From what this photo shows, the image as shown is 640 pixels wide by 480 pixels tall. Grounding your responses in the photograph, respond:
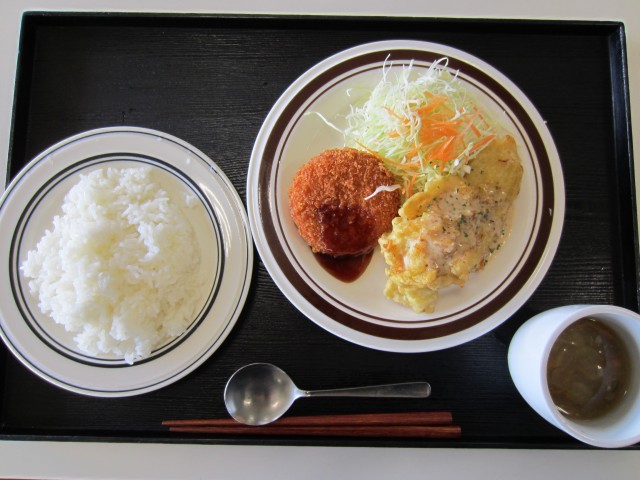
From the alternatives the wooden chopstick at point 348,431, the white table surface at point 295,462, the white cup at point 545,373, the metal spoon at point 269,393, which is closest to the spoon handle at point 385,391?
the metal spoon at point 269,393

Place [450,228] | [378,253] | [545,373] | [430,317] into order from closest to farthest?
[545,373] → [450,228] → [430,317] → [378,253]

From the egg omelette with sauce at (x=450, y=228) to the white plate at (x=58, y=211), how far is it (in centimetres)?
62

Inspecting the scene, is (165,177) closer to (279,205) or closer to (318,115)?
(279,205)

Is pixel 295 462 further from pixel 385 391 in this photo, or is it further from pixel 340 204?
pixel 340 204

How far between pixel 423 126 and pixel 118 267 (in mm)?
1341

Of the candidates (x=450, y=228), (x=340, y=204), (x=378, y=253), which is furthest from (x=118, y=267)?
(x=450, y=228)

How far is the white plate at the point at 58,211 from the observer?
71.8 inches

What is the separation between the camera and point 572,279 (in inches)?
78.7

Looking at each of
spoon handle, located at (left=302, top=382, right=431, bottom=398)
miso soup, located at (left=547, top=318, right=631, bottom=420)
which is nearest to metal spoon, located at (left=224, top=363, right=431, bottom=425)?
spoon handle, located at (left=302, top=382, right=431, bottom=398)

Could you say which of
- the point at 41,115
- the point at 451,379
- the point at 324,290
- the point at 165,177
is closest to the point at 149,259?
the point at 165,177

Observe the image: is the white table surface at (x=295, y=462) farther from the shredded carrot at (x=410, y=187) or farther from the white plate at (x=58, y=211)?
the shredded carrot at (x=410, y=187)

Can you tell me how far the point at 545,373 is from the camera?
1.59 meters

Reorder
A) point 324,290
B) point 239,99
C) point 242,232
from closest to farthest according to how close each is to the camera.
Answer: point 324,290 < point 242,232 < point 239,99

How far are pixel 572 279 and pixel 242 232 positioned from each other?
142 cm
